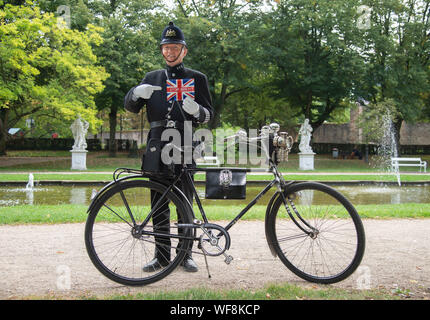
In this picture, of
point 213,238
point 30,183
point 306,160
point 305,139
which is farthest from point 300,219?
point 305,139

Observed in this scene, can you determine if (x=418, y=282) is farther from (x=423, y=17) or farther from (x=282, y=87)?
(x=423, y=17)

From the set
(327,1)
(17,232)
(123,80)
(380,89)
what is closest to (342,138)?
(380,89)

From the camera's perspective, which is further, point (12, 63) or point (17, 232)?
point (12, 63)

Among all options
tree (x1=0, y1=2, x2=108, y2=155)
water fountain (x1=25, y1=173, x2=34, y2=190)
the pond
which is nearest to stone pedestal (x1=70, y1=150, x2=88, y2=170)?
tree (x1=0, y1=2, x2=108, y2=155)

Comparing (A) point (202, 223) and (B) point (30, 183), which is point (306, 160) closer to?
(B) point (30, 183)

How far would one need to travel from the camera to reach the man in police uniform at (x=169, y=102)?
12.0 feet

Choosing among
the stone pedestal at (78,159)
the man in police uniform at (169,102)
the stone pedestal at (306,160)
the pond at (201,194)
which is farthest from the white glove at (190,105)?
the stone pedestal at (306,160)

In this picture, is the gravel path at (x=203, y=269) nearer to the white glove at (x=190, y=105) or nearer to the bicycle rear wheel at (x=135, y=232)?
the bicycle rear wheel at (x=135, y=232)

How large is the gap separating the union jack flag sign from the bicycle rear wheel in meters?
0.87
